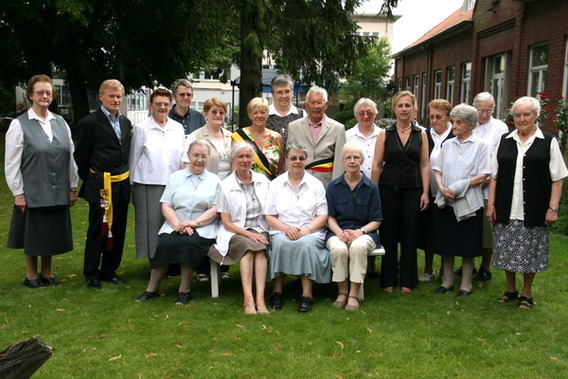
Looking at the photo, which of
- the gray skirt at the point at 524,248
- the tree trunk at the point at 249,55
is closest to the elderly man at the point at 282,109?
the gray skirt at the point at 524,248

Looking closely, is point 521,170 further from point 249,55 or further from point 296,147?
point 249,55

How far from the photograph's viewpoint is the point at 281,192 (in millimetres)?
6109

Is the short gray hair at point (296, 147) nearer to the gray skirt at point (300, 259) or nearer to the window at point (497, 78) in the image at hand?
the gray skirt at point (300, 259)

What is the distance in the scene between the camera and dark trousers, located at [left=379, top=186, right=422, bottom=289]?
20.8ft

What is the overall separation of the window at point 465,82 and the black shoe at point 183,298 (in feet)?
64.0

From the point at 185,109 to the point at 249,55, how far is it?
5.75m

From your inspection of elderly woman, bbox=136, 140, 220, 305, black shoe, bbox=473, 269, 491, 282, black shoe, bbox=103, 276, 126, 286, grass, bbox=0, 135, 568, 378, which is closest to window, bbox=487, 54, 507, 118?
black shoe, bbox=473, 269, 491, 282

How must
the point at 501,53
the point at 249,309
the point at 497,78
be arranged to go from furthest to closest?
1. the point at 497,78
2. the point at 501,53
3. the point at 249,309

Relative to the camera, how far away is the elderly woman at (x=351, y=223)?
588 cm

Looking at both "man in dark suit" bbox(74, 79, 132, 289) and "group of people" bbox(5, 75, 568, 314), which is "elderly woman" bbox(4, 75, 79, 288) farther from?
"man in dark suit" bbox(74, 79, 132, 289)

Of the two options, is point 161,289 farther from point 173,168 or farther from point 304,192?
point 304,192

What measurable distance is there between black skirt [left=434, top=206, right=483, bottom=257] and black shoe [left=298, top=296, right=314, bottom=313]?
4.61ft

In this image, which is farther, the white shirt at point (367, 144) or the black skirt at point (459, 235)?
the white shirt at point (367, 144)

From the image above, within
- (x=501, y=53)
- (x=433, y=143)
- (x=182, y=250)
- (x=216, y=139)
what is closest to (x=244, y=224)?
(x=182, y=250)
